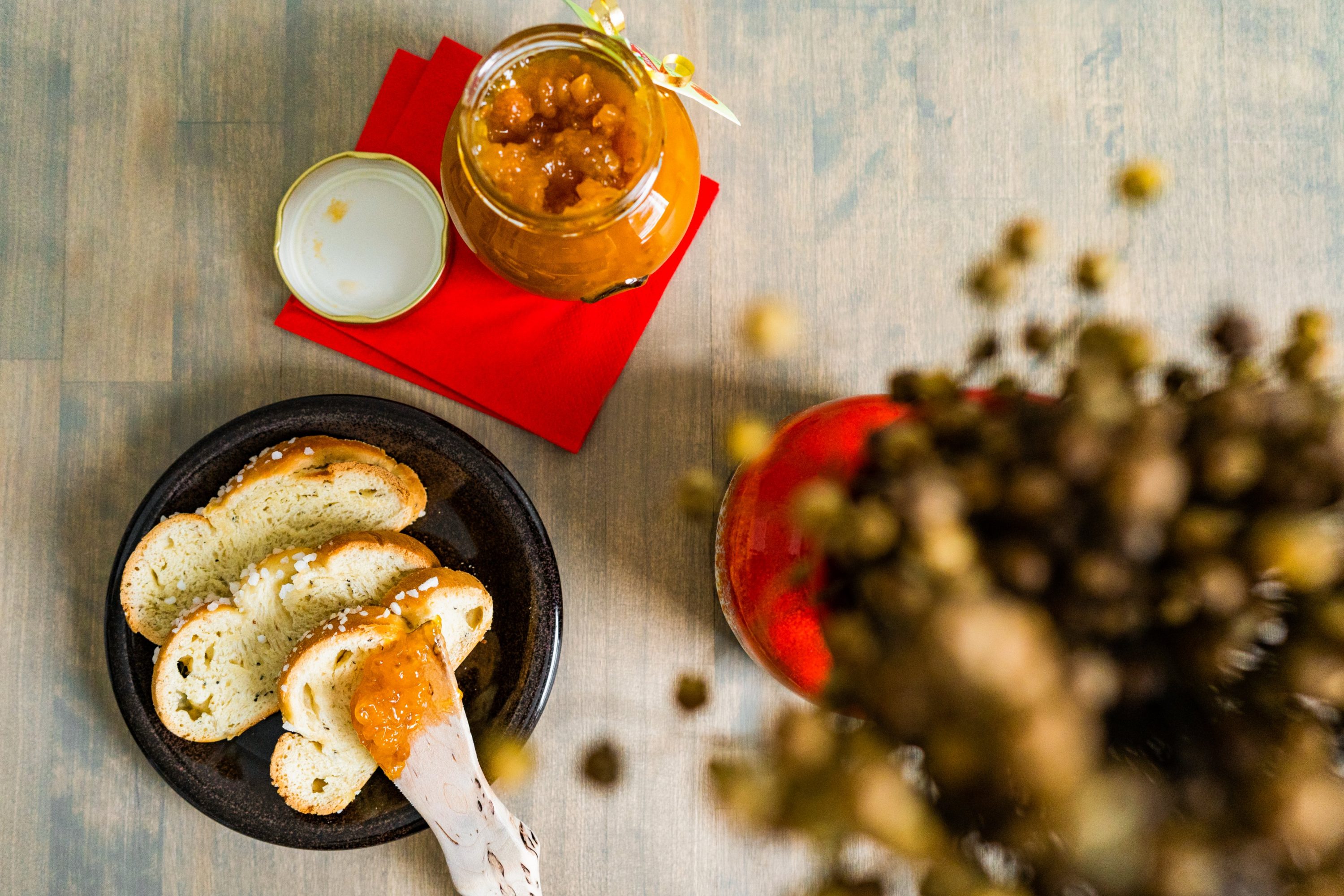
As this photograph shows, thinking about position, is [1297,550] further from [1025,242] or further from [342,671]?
[342,671]

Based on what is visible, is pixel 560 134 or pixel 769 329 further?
pixel 560 134

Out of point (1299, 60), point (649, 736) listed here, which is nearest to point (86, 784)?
point (649, 736)

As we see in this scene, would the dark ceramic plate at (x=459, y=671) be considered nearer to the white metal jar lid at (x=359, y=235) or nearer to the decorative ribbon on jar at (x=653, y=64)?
the white metal jar lid at (x=359, y=235)

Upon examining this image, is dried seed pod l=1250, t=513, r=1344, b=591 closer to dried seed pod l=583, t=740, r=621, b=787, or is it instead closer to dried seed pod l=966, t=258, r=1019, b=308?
dried seed pod l=966, t=258, r=1019, b=308

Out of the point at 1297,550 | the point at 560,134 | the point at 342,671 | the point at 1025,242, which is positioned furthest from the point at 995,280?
the point at 342,671

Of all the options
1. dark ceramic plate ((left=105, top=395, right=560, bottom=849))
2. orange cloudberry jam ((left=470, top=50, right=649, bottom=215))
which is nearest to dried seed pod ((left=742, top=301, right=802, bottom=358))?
orange cloudberry jam ((left=470, top=50, right=649, bottom=215))

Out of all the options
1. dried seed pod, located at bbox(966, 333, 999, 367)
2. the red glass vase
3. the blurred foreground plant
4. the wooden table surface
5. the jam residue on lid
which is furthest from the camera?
the wooden table surface

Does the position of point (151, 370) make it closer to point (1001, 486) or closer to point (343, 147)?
point (343, 147)
